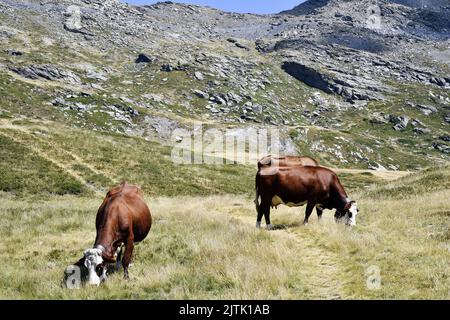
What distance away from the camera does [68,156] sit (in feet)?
164

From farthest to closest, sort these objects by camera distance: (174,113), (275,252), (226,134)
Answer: (174,113)
(226,134)
(275,252)

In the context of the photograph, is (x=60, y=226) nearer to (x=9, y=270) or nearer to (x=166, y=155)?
(x=9, y=270)

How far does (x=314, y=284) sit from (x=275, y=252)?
1.87 m

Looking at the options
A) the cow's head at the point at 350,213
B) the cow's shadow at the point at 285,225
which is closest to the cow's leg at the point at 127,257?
the cow's shadow at the point at 285,225

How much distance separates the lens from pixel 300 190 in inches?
658

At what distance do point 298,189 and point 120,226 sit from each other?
7.65 meters

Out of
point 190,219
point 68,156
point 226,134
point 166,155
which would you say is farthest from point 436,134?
point 190,219

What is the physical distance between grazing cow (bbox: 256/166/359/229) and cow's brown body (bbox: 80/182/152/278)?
5178 millimetres

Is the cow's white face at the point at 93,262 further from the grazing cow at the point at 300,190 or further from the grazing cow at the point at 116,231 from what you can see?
the grazing cow at the point at 300,190

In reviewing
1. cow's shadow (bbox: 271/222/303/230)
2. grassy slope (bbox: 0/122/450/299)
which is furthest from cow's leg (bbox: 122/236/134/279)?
cow's shadow (bbox: 271/222/303/230)

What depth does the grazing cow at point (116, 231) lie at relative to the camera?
398 inches

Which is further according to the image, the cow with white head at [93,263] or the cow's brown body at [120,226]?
the cow's brown body at [120,226]

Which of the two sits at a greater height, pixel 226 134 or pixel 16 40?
pixel 16 40
